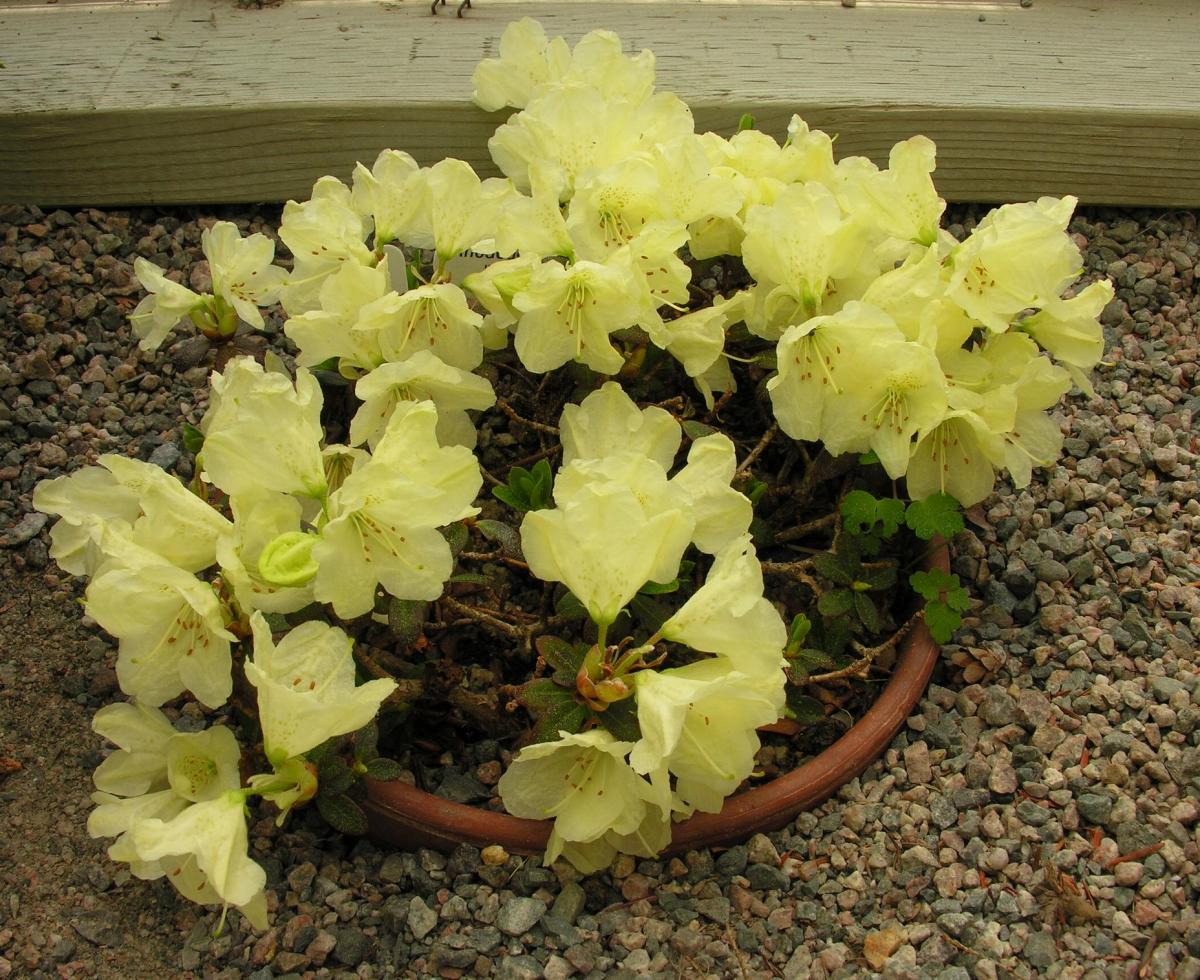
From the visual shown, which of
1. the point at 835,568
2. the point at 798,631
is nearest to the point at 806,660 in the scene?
the point at 798,631

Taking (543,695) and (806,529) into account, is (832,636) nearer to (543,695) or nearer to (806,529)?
(806,529)

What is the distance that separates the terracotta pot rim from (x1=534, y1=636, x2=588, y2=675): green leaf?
0.77ft

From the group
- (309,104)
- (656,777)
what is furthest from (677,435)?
(309,104)

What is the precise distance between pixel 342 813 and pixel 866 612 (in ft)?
2.64

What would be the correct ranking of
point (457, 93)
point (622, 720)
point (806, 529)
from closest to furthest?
point (622, 720), point (806, 529), point (457, 93)

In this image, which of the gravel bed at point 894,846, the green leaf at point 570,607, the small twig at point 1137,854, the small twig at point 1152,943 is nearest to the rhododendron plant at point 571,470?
the green leaf at point 570,607

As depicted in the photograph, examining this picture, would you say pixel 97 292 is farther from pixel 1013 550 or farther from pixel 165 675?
pixel 1013 550

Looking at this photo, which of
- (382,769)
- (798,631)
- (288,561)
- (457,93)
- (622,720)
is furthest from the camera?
(457,93)

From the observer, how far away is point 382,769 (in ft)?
6.05

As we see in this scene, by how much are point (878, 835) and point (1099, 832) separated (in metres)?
0.30

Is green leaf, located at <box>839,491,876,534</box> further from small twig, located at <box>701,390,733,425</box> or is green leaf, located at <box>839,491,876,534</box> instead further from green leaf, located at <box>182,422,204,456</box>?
green leaf, located at <box>182,422,204,456</box>

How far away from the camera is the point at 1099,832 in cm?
189

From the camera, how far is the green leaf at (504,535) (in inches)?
76.8

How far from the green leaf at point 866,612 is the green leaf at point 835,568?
A: 3cm
